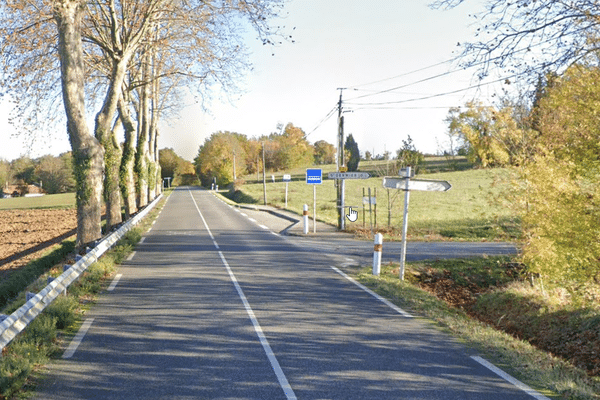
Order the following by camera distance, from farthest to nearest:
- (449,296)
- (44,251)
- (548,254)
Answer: (44,251)
(449,296)
(548,254)

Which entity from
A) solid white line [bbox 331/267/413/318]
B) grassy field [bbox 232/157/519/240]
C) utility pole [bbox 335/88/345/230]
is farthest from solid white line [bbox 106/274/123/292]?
utility pole [bbox 335/88/345/230]

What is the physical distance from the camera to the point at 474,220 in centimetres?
3238

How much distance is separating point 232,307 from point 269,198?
44.4m

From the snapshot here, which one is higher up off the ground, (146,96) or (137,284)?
(146,96)

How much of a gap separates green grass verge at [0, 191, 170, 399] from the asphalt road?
0.71 ft

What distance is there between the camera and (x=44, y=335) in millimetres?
7266

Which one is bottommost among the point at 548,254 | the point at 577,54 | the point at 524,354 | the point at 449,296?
the point at 449,296

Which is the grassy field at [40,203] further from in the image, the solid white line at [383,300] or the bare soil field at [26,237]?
the solid white line at [383,300]

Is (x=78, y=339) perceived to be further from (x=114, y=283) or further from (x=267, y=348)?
(x=114, y=283)

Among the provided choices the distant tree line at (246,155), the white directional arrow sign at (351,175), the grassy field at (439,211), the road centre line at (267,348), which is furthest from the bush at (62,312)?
the distant tree line at (246,155)

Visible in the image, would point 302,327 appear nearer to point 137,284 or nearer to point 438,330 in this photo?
point 438,330

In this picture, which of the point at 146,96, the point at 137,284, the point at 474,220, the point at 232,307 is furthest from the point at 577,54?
the point at 146,96

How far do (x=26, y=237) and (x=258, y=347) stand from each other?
25.2m

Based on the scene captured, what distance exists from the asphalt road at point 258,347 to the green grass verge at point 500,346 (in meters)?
0.35
